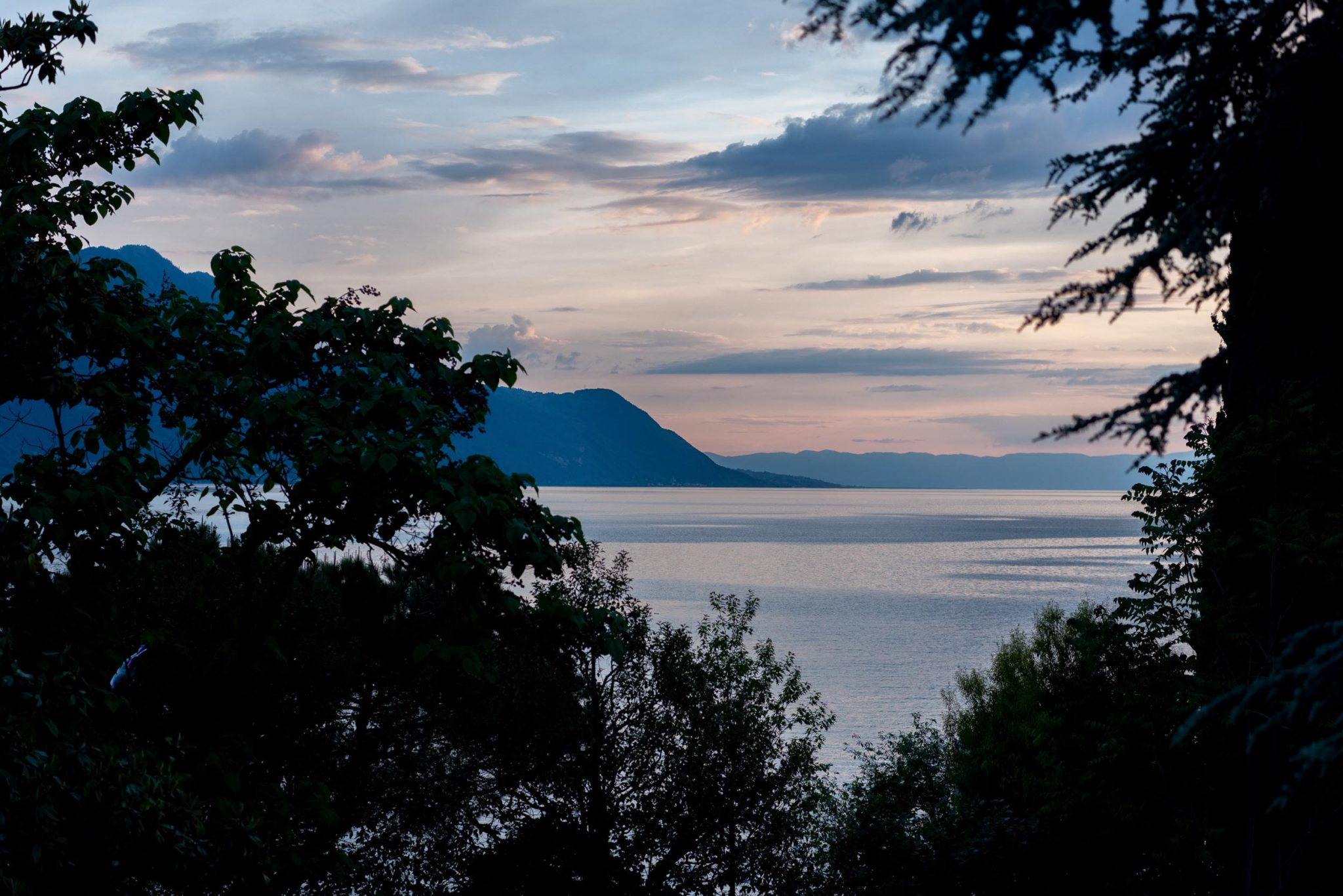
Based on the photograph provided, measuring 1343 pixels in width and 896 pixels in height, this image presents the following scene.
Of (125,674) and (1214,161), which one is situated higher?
(1214,161)

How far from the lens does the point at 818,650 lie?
8212 cm

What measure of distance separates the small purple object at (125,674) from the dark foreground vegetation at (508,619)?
128 mm

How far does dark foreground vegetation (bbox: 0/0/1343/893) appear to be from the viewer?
22.8ft

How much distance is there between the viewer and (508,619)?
9875 mm

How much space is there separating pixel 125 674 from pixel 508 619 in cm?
395

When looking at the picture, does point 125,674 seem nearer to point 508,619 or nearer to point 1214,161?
point 508,619

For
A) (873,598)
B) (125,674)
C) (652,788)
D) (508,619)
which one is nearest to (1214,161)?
(508,619)

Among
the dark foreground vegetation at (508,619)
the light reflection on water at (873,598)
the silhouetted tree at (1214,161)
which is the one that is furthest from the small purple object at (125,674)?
the light reflection on water at (873,598)

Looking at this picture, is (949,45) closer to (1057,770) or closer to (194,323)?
(194,323)

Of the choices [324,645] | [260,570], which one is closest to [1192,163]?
[260,570]

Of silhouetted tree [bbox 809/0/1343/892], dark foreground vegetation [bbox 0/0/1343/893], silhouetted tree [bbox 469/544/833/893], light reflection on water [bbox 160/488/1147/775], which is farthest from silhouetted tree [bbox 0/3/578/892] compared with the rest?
light reflection on water [bbox 160/488/1147/775]

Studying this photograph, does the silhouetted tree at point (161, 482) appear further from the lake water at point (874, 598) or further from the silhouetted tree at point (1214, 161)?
the lake water at point (874, 598)

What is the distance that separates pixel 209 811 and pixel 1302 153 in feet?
33.3

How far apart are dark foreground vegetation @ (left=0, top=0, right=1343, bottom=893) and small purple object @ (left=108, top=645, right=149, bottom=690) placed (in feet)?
0.42
